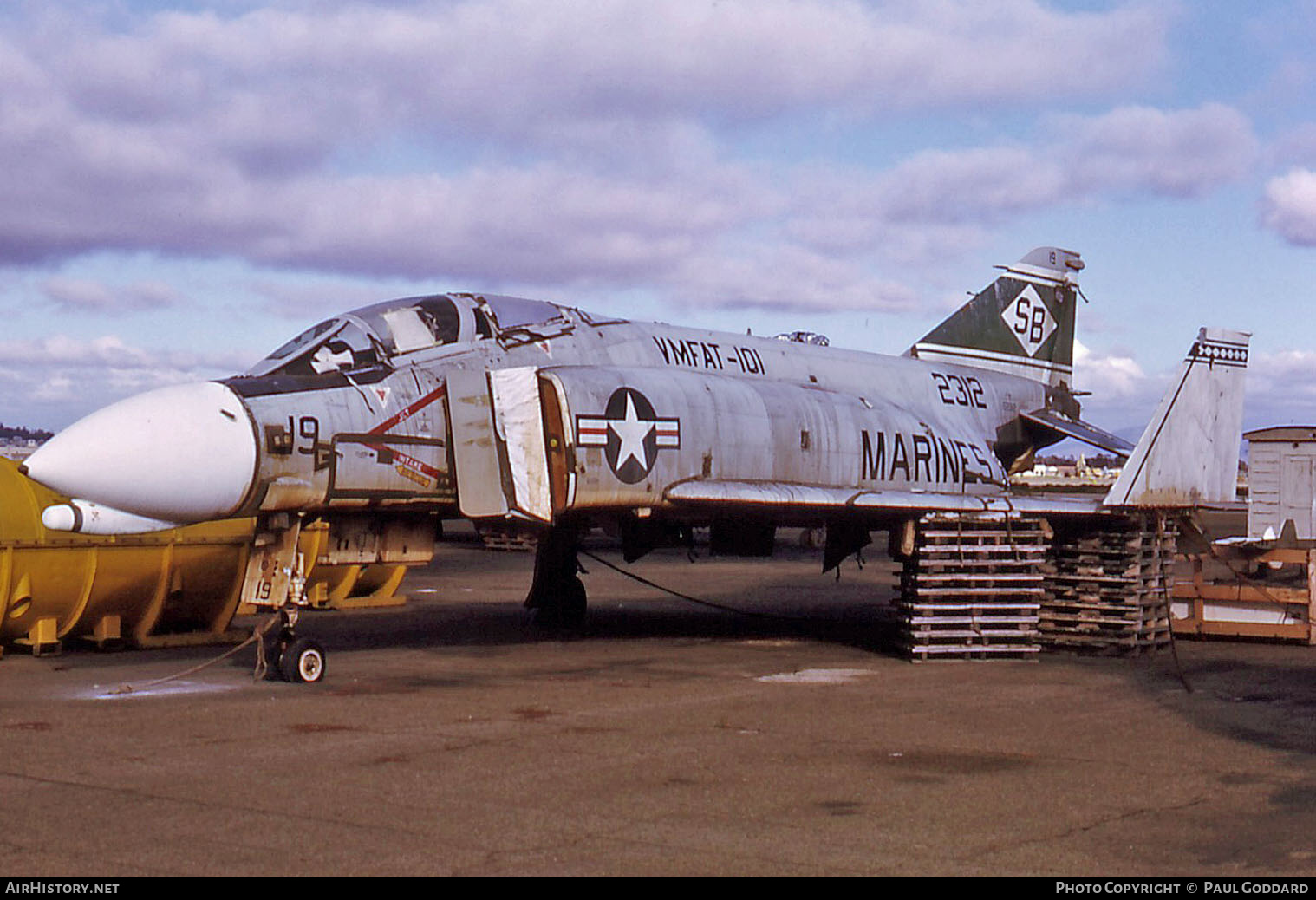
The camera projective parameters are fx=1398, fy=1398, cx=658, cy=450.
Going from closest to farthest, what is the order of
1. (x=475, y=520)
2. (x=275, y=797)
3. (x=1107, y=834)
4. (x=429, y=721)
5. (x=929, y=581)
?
(x=1107, y=834), (x=275, y=797), (x=429, y=721), (x=475, y=520), (x=929, y=581)

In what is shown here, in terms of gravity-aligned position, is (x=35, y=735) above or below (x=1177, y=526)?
below

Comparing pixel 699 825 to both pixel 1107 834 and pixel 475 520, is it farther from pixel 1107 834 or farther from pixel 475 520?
pixel 475 520

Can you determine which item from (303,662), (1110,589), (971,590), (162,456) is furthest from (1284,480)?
(162,456)

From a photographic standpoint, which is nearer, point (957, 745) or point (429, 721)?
point (957, 745)

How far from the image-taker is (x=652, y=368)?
48.5ft

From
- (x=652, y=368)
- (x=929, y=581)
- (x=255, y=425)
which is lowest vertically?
(x=929, y=581)

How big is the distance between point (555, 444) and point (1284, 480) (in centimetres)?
1964

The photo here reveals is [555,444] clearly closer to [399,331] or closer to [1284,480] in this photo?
[399,331]

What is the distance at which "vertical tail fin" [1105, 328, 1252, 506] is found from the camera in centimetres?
1555

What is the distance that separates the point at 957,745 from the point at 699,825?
10.0 feet

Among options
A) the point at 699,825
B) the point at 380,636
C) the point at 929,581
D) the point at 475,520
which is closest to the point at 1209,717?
the point at 929,581

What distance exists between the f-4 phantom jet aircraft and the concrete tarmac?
1565 millimetres

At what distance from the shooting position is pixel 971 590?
1461 cm

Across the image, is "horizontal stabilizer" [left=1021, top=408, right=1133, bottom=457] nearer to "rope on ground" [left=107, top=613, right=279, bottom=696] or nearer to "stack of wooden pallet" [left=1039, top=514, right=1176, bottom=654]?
"stack of wooden pallet" [left=1039, top=514, right=1176, bottom=654]
